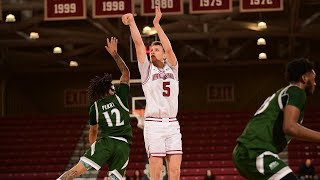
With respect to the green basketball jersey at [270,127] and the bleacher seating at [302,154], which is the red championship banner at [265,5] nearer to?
the bleacher seating at [302,154]

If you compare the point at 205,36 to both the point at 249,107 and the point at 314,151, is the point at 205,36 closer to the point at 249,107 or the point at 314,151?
the point at 249,107

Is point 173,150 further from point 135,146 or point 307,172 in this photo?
point 135,146

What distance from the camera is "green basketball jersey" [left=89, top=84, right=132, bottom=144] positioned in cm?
924

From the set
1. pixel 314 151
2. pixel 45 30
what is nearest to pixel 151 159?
pixel 314 151

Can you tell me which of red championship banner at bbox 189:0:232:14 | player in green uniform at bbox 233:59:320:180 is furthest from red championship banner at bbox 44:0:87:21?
player in green uniform at bbox 233:59:320:180

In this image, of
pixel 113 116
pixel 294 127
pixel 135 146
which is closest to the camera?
pixel 294 127

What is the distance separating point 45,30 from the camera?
2856cm

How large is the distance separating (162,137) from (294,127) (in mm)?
3355

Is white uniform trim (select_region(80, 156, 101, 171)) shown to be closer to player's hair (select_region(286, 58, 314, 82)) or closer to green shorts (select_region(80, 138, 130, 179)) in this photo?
green shorts (select_region(80, 138, 130, 179))

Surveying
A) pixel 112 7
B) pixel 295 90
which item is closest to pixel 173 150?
pixel 295 90

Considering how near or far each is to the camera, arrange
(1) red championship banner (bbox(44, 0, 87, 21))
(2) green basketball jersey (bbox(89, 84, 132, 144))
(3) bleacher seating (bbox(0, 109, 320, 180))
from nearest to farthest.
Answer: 1. (2) green basketball jersey (bbox(89, 84, 132, 144))
2. (1) red championship banner (bbox(44, 0, 87, 21))
3. (3) bleacher seating (bbox(0, 109, 320, 180))

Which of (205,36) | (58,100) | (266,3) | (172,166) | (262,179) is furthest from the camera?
(58,100)

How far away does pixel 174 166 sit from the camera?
28.9 feet

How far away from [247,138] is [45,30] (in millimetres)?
23329
